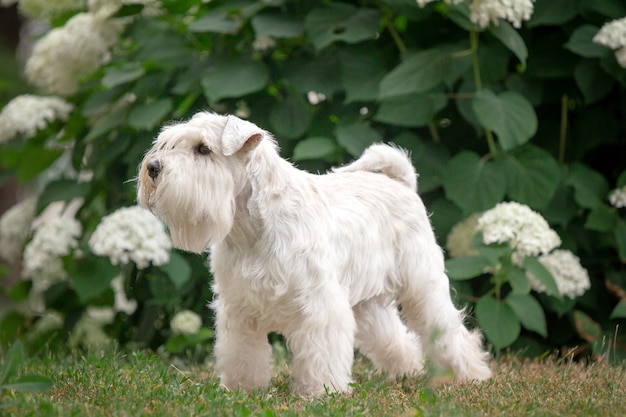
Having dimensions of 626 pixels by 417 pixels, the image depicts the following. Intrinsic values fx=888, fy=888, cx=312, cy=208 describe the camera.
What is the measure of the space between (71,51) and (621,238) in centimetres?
399

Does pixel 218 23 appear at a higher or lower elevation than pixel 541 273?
higher

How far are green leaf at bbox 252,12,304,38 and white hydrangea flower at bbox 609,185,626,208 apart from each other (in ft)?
7.67

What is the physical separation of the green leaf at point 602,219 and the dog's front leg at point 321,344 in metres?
2.60

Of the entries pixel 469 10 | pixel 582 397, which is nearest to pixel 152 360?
pixel 582 397

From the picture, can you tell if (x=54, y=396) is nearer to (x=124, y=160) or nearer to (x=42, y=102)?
(x=124, y=160)

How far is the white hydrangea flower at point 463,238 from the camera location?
5516 mm

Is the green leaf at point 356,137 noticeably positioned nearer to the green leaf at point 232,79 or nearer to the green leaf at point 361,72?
the green leaf at point 361,72

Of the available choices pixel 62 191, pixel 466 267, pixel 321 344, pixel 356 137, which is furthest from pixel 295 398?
pixel 62 191

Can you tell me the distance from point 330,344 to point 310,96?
128 inches

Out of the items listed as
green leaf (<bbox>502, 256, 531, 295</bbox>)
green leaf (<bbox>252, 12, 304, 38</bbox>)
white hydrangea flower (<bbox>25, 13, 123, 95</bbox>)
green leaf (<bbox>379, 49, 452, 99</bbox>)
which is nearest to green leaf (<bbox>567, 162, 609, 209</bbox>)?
green leaf (<bbox>502, 256, 531, 295</bbox>)

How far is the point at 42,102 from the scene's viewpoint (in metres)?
6.61

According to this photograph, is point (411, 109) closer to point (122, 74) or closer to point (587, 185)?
point (587, 185)

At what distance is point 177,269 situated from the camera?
5797 millimetres

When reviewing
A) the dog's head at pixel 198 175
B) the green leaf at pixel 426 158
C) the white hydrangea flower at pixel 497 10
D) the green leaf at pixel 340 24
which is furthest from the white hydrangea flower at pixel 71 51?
the dog's head at pixel 198 175
